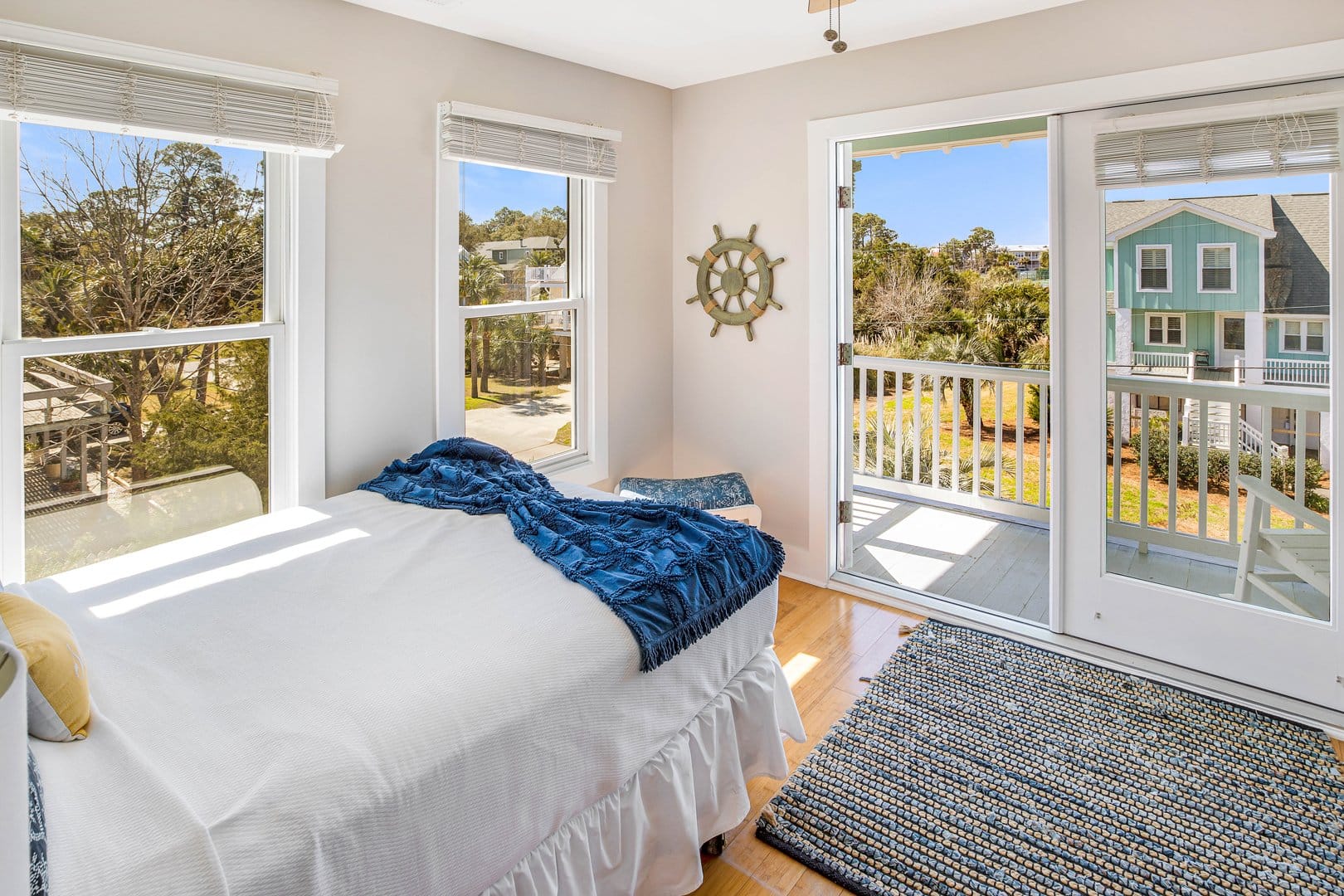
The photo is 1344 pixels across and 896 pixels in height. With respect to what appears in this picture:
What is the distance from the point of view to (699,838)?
196 centimetres

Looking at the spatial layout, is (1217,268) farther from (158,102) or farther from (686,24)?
(158,102)

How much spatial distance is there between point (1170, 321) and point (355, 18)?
3.00m

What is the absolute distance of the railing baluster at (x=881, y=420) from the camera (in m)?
5.25

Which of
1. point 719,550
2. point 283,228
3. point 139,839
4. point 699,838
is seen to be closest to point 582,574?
point 719,550

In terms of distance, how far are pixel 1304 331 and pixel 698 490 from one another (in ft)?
7.55

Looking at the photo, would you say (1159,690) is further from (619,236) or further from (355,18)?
(355,18)

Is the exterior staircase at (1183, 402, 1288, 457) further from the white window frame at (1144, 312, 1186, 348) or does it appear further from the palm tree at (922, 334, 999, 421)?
the palm tree at (922, 334, 999, 421)

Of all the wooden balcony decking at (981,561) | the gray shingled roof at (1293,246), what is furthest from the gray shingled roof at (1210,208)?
the wooden balcony decking at (981,561)

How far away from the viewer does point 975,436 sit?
510 centimetres

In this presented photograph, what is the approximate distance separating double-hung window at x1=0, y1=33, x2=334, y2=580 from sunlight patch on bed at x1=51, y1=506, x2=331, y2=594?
0.76ft

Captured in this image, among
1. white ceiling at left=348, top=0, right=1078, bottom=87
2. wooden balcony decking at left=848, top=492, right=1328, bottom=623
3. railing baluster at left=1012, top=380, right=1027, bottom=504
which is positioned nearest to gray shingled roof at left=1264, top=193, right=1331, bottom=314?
wooden balcony decking at left=848, top=492, right=1328, bottom=623

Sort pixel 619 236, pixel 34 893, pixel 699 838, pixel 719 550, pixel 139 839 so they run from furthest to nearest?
1. pixel 619 236
2. pixel 719 550
3. pixel 699 838
4. pixel 139 839
5. pixel 34 893

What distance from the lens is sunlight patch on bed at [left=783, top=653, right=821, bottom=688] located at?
2994mm

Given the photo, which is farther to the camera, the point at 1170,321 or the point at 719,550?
the point at 1170,321
